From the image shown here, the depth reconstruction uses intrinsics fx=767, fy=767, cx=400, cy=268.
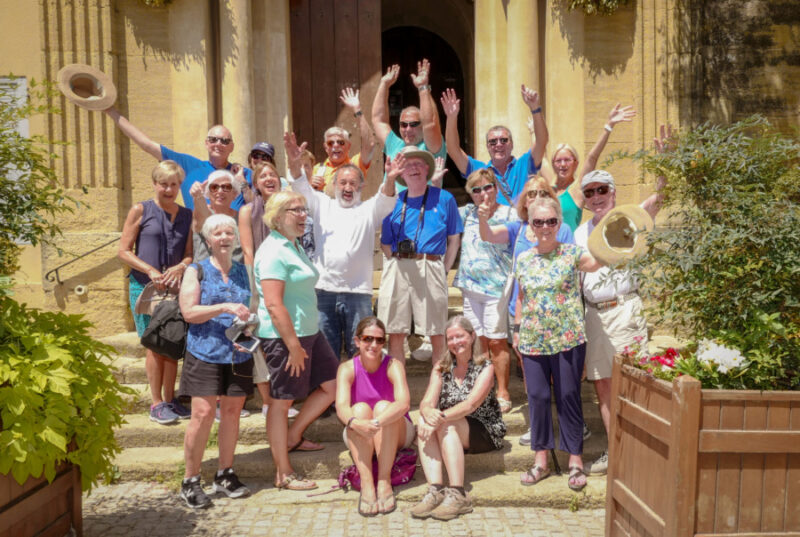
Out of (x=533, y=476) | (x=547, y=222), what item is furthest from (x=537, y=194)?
(x=533, y=476)

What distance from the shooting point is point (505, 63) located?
24.4ft

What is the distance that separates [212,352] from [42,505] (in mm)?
1176

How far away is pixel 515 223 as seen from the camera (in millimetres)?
4973

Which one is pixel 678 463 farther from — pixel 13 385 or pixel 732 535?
pixel 13 385

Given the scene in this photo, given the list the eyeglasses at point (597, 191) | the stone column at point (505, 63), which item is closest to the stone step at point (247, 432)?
the eyeglasses at point (597, 191)

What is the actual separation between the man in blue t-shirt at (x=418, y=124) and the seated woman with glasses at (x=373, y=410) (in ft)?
4.64

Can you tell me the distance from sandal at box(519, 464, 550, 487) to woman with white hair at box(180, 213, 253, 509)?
159cm

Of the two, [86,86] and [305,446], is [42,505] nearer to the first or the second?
[305,446]

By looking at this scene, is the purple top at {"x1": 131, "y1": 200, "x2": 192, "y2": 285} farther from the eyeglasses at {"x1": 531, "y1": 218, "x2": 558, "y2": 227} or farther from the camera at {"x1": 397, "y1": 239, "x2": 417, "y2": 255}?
the eyeglasses at {"x1": 531, "y1": 218, "x2": 558, "y2": 227}

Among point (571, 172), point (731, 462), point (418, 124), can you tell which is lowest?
point (731, 462)

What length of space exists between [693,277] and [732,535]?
1016 millimetres

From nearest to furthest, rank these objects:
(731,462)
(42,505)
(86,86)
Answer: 1. (731,462)
2. (42,505)
3. (86,86)

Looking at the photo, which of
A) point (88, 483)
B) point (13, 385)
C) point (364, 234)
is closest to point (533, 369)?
point (364, 234)

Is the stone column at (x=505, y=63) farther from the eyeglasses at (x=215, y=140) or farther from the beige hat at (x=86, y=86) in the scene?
the beige hat at (x=86, y=86)
